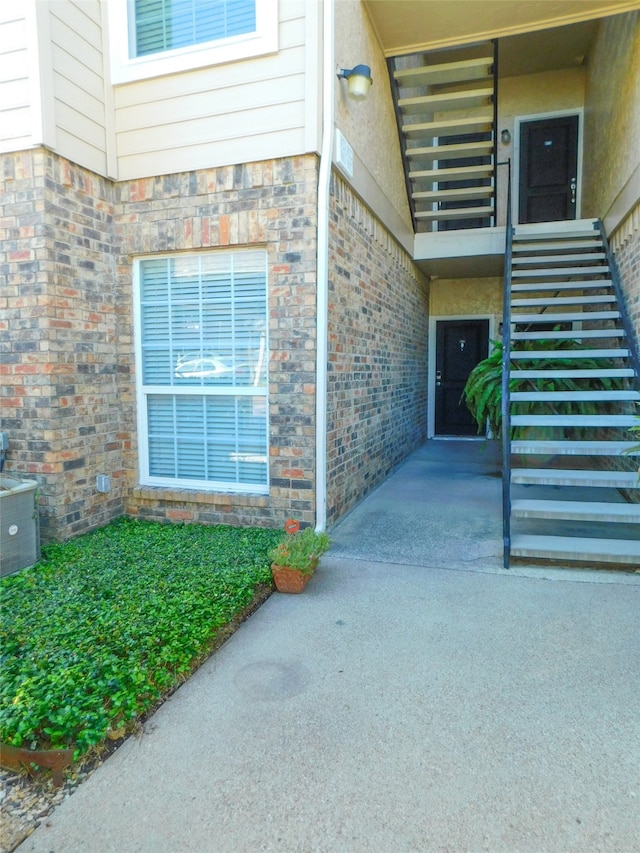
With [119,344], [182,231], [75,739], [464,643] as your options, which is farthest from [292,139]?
[75,739]

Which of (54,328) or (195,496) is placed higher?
(54,328)

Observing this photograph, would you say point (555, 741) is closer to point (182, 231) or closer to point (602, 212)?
point (182, 231)

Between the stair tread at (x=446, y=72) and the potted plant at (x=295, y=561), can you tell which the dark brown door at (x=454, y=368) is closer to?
the stair tread at (x=446, y=72)

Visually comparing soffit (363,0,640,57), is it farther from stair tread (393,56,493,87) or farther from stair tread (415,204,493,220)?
stair tread (415,204,493,220)

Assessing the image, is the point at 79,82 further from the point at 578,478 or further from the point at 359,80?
the point at 578,478

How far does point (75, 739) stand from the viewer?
1.81 m

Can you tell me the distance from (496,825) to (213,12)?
483 centimetres

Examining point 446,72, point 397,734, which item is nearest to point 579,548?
point 397,734

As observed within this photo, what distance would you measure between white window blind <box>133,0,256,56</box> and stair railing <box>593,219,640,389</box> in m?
3.78

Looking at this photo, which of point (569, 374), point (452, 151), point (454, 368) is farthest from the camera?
point (454, 368)

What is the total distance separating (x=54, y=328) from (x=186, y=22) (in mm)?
2418

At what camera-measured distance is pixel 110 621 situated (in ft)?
8.27

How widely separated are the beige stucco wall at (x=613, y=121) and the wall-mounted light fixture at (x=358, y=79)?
7.67 feet

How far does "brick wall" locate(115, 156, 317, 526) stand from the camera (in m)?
3.75
